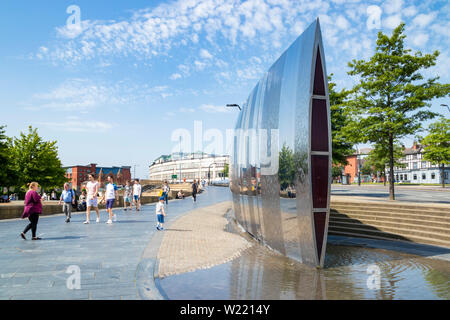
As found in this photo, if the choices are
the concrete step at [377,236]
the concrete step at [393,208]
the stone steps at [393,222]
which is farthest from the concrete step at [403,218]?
the concrete step at [377,236]

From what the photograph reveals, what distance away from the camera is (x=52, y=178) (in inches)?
1663

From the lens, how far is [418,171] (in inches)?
2945

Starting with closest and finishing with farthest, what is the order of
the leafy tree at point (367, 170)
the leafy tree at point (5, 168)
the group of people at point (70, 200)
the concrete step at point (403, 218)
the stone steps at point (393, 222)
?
the group of people at point (70, 200)
the stone steps at point (393, 222)
the concrete step at point (403, 218)
the leafy tree at point (5, 168)
the leafy tree at point (367, 170)

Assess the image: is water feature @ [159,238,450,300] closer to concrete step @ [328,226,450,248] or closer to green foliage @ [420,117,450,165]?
concrete step @ [328,226,450,248]

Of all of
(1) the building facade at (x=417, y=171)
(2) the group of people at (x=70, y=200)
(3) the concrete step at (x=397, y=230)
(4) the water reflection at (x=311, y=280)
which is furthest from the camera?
(1) the building facade at (x=417, y=171)

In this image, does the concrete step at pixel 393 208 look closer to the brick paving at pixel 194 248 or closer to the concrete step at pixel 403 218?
the concrete step at pixel 403 218

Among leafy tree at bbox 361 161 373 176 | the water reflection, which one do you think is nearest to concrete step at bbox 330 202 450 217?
the water reflection

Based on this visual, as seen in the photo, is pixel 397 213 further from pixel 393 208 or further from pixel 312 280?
pixel 312 280

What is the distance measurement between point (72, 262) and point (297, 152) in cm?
536

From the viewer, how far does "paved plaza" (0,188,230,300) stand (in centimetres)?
500

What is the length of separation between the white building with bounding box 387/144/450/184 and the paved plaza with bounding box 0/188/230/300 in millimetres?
64517

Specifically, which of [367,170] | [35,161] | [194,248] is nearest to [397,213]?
[194,248]

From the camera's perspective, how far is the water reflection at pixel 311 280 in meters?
5.34
